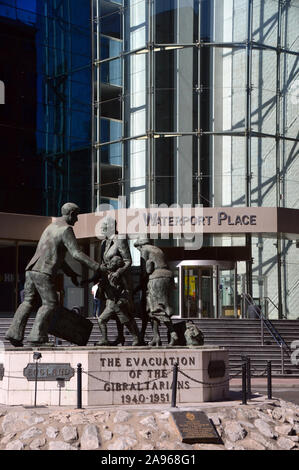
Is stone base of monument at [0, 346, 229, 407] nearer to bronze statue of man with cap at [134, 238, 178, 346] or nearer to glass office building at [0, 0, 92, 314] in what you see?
bronze statue of man with cap at [134, 238, 178, 346]

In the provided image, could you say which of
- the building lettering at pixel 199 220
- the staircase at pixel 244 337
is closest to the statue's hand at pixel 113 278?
the staircase at pixel 244 337

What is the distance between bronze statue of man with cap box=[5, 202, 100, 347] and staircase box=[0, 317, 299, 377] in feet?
35.4

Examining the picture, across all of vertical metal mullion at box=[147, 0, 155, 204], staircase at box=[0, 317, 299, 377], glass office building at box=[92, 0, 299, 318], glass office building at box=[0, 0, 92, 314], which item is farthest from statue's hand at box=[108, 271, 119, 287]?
glass office building at box=[0, 0, 92, 314]

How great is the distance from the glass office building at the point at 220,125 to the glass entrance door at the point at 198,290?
0.04m

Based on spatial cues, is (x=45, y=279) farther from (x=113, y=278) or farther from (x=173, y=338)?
(x=173, y=338)

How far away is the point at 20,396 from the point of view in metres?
15.5

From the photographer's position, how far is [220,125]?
41.3 meters

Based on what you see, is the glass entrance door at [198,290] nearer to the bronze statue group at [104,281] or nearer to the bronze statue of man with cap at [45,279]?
the bronze statue group at [104,281]

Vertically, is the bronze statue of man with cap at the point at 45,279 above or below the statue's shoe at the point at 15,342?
above

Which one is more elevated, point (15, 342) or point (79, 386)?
point (15, 342)

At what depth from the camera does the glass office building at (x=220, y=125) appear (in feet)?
134

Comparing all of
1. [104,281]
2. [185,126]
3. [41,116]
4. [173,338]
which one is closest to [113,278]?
[104,281]

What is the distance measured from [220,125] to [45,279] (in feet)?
84.8
